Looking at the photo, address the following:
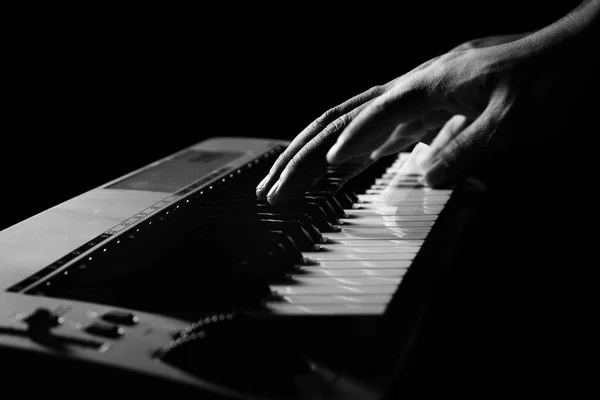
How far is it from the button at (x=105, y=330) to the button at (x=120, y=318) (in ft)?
0.05

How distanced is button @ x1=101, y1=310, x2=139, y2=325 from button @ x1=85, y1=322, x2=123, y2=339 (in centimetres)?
2

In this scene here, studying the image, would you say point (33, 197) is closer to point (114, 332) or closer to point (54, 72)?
point (54, 72)

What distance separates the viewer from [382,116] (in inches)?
55.2

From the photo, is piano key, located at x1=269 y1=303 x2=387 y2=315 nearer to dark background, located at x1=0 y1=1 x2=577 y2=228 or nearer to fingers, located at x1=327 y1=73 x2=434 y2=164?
fingers, located at x1=327 y1=73 x2=434 y2=164

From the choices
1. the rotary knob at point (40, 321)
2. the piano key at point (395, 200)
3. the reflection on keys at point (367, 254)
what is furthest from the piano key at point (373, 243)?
the rotary knob at point (40, 321)

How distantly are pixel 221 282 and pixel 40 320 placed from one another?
30 centimetres

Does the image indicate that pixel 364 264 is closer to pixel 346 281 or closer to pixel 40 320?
pixel 346 281

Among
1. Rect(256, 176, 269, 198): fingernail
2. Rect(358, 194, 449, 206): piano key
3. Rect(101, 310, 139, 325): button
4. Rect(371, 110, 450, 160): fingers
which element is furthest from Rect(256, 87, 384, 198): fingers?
Rect(101, 310, 139, 325): button

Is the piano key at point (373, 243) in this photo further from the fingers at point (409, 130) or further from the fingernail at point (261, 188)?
the fingers at point (409, 130)

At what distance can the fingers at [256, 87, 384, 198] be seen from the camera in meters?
1.50

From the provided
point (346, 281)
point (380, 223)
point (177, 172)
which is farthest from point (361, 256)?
point (177, 172)

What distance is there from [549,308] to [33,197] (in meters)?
1.93

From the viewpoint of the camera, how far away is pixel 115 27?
2.91m

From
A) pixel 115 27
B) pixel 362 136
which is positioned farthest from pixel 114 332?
pixel 115 27
